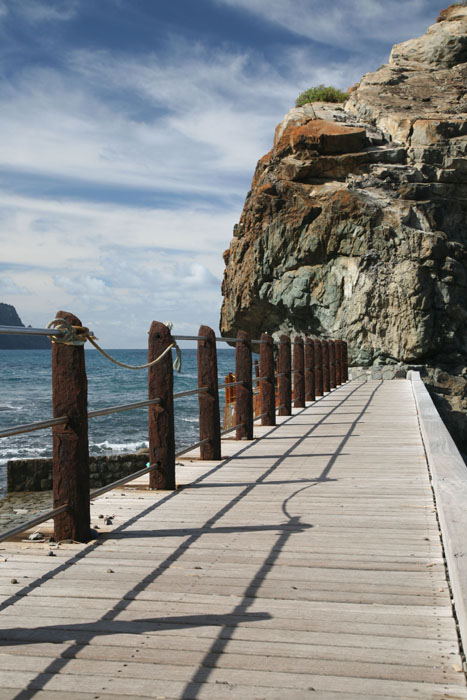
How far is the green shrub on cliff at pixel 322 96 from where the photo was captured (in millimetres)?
40406

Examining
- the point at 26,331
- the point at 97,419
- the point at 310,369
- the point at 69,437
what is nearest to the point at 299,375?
the point at 310,369

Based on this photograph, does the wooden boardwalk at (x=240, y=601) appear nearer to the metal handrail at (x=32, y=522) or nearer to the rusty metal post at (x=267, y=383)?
the metal handrail at (x=32, y=522)

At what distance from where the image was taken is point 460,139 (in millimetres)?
31328

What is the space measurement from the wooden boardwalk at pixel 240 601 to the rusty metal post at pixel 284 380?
5186 mm

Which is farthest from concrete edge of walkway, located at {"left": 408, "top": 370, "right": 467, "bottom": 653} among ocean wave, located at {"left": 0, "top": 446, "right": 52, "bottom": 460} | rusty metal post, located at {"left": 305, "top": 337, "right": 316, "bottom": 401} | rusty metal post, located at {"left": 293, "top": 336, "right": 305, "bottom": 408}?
ocean wave, located at {"left": 0, "top": 446, "right": 52, "bottom": 460}

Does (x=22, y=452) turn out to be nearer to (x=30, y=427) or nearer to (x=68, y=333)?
(x=68, y=333)

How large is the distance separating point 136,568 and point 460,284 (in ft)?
90.3

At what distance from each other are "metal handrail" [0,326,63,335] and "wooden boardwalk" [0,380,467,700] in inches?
43.2

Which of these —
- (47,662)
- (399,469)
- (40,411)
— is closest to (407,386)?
(399,469)

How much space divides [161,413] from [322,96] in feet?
130

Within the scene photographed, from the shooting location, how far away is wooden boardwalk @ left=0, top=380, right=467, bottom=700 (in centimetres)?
205

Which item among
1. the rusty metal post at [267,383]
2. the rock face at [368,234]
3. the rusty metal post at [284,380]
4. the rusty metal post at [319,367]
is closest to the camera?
the rusty metal post at [267,383]

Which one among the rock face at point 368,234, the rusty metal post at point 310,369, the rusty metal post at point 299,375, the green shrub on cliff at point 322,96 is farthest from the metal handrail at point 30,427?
the green shrub on cliff at point 322,96

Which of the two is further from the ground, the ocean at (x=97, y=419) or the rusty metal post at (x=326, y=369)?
the rusty metal post at (x=326, y=369)
